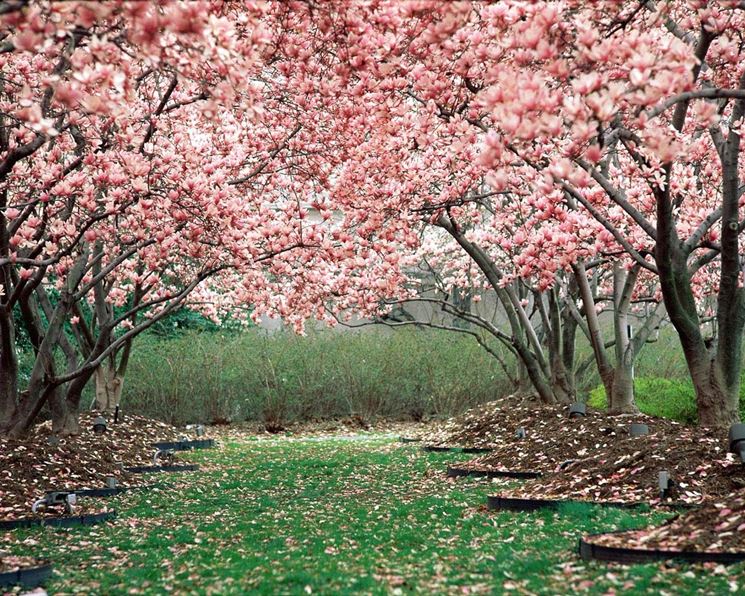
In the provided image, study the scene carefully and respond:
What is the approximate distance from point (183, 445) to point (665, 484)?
935 cm

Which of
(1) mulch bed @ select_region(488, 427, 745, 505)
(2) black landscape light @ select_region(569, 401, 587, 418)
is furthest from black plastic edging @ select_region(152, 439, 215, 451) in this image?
(1) mulch bed @ select_region(488, 427, 745, 505)

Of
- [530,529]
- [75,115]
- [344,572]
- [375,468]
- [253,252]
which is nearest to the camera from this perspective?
[344,572]

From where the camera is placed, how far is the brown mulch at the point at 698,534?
16.0 feet

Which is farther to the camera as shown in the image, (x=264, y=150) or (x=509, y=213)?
(x=509, y=213)

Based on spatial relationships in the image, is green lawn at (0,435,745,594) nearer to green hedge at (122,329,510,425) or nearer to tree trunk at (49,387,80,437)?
tree trunk at (49,387,80,437)

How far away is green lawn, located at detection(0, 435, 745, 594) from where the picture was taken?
15.5ft

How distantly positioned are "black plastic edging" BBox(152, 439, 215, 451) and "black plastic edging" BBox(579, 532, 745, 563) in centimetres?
960

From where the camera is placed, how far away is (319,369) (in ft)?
67.6

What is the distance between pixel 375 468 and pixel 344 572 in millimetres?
6253

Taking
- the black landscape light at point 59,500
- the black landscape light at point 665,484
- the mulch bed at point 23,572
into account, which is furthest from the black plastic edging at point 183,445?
the black landscape light at point 665,484

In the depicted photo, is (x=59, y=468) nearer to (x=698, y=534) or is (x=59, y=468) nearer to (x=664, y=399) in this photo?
(x=698, y=534)

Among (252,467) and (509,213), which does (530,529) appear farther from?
(509,213)

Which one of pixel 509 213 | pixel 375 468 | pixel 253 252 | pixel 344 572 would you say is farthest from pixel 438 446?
pixel 344 572

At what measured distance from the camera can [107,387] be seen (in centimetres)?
1562
